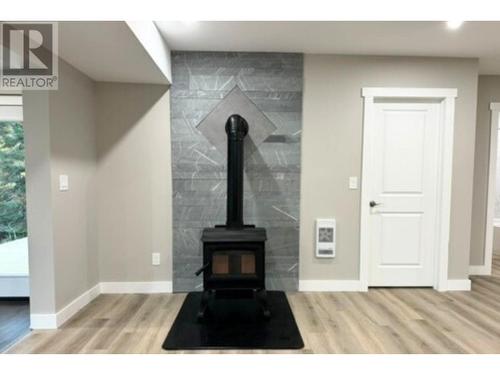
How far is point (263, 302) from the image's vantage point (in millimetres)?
2588

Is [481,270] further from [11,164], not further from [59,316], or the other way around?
[11,164]

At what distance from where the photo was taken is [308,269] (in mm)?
3141

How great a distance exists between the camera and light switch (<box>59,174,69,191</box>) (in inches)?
95.6

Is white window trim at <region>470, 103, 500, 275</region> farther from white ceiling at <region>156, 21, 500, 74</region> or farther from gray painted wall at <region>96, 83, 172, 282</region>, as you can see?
gray painted wall at <region>96, 83, 172, 282</region>

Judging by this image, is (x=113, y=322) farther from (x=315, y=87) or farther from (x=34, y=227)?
(x=315, y=87)

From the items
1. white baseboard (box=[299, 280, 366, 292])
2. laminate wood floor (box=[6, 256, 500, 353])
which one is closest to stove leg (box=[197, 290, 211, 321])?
laminate wood floor (box=[6, 256, 500, 353])

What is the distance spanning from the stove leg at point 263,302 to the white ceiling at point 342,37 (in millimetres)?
2234

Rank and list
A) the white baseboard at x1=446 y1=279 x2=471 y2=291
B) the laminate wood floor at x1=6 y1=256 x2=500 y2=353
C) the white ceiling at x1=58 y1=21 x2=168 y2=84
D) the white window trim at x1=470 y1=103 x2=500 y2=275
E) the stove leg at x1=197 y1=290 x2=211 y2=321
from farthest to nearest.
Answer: the white window trim at x1=470 y1=103 x2=500 y2=275
the white baseboard at x1=446 y1=279 x2=471 y2=291
the stove leg at x1=197 y1=290 x2=211 y2=321
the laminate wood floor at x1=6 y1=256 x2=500 y2=353
the white ceiling at x1=58 y1=21 x2=168 y2=84

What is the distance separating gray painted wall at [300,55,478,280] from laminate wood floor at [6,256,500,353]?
0.50 meters

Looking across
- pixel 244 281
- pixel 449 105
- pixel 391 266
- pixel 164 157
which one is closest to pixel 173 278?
pixel 244 281

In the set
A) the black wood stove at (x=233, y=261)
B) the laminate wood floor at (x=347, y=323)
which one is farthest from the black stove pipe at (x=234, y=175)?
the laminate wood floor at (x=347, y=323)

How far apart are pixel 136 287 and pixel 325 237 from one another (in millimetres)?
2010

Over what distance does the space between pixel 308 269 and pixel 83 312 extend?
84.7 inches

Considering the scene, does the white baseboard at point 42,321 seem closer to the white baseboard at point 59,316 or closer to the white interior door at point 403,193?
the white baseboard at point 59,316
